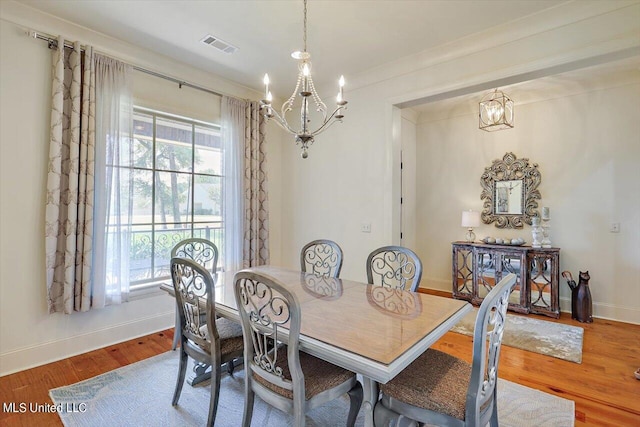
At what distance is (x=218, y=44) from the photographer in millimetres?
2979

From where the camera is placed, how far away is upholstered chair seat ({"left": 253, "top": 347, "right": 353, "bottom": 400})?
1.44m

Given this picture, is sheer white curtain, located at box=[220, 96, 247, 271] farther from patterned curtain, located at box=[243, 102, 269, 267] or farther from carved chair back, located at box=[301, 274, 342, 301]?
carved chair back, located at box=[301, 274, 342, 301]

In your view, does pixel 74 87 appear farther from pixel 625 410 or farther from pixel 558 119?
pixel 558 119

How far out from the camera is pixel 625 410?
200cm

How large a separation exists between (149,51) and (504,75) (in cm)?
343

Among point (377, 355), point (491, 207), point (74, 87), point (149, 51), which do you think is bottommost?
point (377, 355)

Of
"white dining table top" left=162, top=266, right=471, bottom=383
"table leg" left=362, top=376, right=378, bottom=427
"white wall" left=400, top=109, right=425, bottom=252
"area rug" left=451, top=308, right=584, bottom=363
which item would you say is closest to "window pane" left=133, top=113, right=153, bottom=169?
"white dining table top" left=162, top=266, right=471, bottom=383

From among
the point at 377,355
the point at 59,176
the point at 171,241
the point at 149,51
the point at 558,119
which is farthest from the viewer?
the point at 558,119

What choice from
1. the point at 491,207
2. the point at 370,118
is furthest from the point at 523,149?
the point at 370,118

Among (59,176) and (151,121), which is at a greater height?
(151,121)

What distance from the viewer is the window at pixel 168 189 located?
320 cm

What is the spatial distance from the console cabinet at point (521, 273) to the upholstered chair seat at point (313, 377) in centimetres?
306

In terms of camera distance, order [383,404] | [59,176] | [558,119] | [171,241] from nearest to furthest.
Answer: [383,404]
[59,176]
[171,241]
[558,119]
